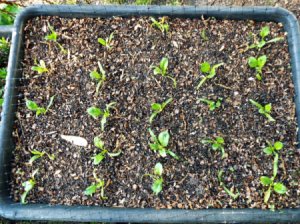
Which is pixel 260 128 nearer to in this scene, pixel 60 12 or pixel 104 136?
pixel 104 136

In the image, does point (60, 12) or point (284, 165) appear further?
point (60, 12)

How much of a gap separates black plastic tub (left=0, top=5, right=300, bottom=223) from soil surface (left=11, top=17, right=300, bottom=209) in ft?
0.10

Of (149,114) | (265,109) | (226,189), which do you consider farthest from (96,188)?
(265,109)

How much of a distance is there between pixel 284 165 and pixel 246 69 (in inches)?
15.5

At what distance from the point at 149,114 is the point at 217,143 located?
0.91 ft

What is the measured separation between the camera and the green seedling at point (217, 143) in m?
1.45

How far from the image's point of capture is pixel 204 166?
1.46 metres

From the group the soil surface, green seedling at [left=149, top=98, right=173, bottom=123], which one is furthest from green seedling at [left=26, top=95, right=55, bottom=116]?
green seedling at [left=149, top=98, right=173, bottom=123]

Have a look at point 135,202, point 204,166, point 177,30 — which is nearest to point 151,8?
point 177,30

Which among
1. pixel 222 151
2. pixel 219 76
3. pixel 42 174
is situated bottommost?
pixel 42 174

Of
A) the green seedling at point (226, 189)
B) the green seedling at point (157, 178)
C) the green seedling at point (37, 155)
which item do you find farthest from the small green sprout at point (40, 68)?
the green seedling at point (226, 189)

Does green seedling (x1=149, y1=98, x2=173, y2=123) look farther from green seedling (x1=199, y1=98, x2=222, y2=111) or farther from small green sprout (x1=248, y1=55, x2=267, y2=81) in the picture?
small green sprout (x1=248, y1=55, x2=267, y2=81)

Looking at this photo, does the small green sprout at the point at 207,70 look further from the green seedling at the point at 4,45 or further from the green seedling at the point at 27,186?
the green seedling at the point at 4,45

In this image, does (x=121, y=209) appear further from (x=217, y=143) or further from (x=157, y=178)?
(x=217, y=143)
